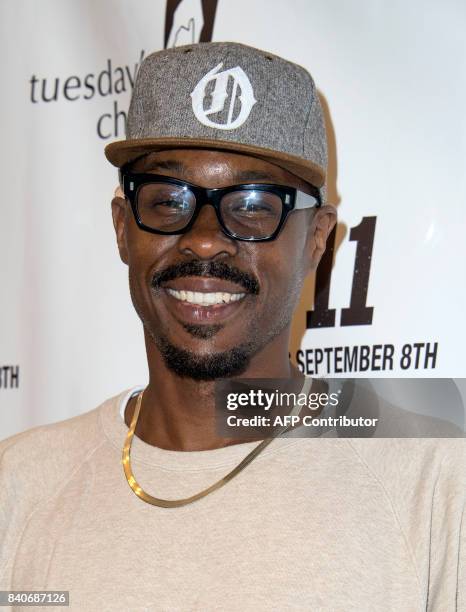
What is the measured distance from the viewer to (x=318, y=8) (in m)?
1.53

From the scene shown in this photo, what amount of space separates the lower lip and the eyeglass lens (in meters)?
0.09

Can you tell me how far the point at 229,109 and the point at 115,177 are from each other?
0.60 meters

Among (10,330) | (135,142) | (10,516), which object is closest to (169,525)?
(10,516)

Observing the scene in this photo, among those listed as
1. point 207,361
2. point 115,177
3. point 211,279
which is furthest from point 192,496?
point 115,177

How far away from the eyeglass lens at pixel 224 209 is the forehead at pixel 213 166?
1.1 inches

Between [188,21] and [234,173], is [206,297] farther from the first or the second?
[188,21]

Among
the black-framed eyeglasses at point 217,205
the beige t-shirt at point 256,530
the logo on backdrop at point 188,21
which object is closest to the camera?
the beige t-shirt at point 256,530

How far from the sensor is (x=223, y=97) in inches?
46.4

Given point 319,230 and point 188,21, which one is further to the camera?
point 188,21

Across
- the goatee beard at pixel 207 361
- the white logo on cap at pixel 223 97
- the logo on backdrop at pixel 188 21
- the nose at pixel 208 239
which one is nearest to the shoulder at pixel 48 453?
the goatee beard at pixel 207 361

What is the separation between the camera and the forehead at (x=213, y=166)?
1169 mm

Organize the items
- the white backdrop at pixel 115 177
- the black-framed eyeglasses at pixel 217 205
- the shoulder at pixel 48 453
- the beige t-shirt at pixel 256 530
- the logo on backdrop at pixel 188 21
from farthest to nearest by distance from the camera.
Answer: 1. the logo on backdrop at pixel 188 21
2. the white backdrop at pixel 115 177
3. the shoulder at pixel 48 453
4. the black-framed eyeglasses at pixel 217 205
5. the beige t-shirt at pixel 256 530

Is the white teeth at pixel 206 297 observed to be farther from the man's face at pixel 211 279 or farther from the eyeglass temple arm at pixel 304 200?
the eyeglass temple arm at pixel 304 200

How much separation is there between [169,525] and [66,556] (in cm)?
15
